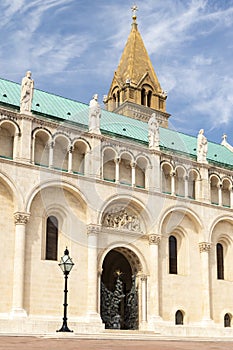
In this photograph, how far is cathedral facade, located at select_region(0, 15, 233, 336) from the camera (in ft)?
124

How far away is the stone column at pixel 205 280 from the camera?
45.7 meters

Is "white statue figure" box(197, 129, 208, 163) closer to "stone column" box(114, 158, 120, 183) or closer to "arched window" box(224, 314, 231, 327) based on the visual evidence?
"stone column" box(114, 158, 120, 183)

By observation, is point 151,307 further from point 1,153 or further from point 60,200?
point 1,153

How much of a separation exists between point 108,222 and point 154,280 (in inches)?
228

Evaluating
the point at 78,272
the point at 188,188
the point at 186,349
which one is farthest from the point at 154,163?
the point at 186,349

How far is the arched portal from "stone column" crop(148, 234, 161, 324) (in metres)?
1.17

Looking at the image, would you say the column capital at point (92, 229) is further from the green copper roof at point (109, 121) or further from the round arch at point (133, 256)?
the green copper roof at point (109, 121)

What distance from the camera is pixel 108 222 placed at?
42.6 metres

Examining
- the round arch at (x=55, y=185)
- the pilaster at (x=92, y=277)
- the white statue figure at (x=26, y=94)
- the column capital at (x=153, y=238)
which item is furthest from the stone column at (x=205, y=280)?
the white statue figure at (x=26, y=94)

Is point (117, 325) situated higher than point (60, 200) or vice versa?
point (60, 200)

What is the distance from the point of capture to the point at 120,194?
43.0 m

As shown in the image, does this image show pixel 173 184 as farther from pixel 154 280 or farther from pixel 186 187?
pixel 154 280

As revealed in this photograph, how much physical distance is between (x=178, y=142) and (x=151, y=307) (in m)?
16.5

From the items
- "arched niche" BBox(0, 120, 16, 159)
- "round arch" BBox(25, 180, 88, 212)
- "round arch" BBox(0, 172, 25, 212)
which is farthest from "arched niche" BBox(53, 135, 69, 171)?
"round arch" BBox(0, 172, 25, 212)
